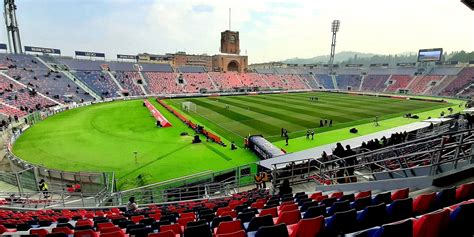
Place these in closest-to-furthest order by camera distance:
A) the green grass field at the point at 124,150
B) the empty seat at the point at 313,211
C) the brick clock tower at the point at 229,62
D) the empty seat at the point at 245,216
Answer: the empty seat at the point at 313,211, the empty seat at the point at 245,216, the green grass field at the point at 124,150, the brick clock tower at the point at 229,62

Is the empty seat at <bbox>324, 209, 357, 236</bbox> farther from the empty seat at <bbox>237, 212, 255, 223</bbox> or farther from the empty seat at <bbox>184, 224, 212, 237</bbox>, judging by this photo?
the empty seat at <bbox>237, 212, 255, 223</bbox>

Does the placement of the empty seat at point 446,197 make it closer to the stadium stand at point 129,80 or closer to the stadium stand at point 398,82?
Result: the stadium stand at point 129,80

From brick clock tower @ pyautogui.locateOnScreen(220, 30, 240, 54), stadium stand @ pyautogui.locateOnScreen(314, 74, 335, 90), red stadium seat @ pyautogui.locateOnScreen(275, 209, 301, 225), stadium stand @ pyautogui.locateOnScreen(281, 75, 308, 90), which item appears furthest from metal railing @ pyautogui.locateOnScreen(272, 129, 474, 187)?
brick clock tower @ pyautogui.locateOnScreen(220, 30, 240, 54)

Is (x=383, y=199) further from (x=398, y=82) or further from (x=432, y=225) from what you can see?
(x=398, y=82)

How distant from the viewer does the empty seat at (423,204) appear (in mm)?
4898

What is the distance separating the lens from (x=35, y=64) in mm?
69312

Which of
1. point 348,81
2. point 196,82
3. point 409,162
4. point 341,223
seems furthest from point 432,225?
point 348,81

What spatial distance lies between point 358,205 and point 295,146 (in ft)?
67.5

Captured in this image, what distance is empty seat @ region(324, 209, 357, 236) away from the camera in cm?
438

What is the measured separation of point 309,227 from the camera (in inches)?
168

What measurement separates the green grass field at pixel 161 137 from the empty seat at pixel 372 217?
16.5 metres

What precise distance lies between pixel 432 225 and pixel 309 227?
1642 millimetres

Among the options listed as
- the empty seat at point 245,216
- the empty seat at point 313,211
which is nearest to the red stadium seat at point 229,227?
the empty seat at point 245,216

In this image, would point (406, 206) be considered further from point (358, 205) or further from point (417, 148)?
point (417, 148)
